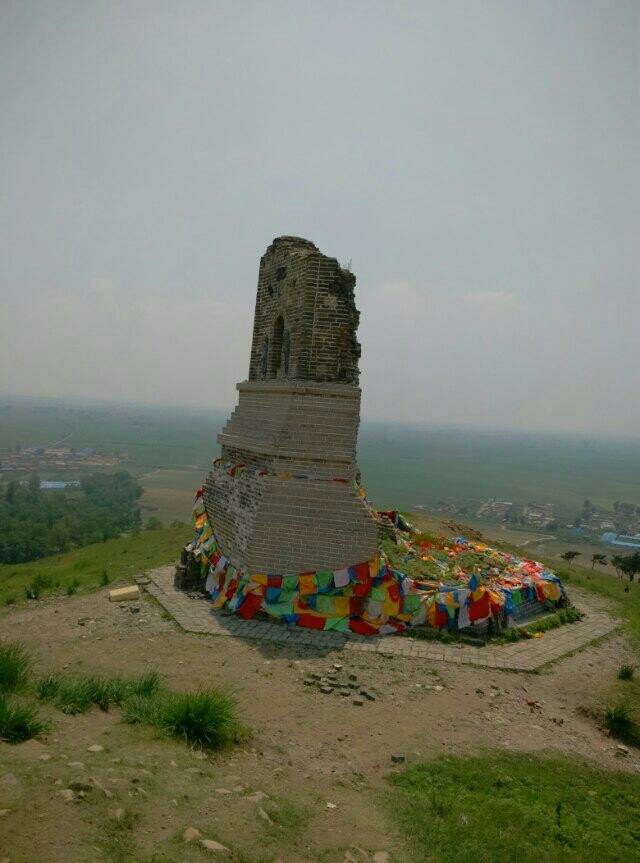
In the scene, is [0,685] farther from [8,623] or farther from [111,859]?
[8,623]

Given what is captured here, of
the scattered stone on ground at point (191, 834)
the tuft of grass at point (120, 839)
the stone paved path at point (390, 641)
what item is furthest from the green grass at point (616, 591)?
the tuft of grass at point (120, 839)

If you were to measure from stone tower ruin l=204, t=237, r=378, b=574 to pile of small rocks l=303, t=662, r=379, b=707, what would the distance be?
2.33 metres

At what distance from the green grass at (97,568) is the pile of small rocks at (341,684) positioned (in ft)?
20.5

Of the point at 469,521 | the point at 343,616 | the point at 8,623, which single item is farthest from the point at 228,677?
the point at 469,521

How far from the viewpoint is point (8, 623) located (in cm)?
1036

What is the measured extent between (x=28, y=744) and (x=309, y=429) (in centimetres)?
705

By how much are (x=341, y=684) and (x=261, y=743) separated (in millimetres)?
2069

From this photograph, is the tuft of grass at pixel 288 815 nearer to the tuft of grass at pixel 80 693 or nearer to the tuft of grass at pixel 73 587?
the tuft of grass at pixel 80 693

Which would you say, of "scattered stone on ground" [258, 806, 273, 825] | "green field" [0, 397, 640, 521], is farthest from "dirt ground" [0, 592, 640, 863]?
"green field" [0, 397, 640, 521]

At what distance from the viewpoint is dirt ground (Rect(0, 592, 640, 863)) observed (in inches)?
167

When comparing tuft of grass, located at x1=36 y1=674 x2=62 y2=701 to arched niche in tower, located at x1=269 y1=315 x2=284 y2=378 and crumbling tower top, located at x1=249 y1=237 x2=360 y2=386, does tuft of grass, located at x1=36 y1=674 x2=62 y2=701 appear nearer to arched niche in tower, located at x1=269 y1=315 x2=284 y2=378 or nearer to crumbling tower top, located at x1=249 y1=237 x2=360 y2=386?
crumbling tower top, located at x1=249 y1=237 x2=360 y2=386

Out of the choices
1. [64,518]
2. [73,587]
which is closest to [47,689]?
[73,587]

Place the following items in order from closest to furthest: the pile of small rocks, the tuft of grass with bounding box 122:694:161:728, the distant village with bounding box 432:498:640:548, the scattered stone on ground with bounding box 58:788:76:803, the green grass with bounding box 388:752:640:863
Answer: the scattered stone on ground with bounding box 58:788:76:803, the green grass with bounding box 388:752:640:863, the tuft of grass with bounding box 122:694:161:728, the pile of small rocks, the distant village with bounding box 432:498:640:548

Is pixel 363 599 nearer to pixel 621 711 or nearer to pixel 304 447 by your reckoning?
pixel 304 447
